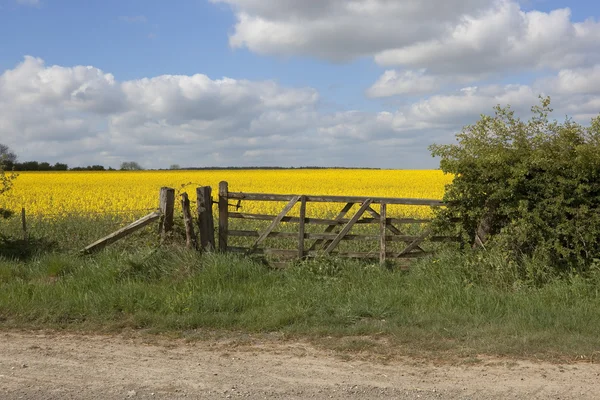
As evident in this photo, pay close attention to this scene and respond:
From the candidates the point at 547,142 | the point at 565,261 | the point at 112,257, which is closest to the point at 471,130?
the point at 547,142

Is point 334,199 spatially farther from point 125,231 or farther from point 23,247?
point 23,247

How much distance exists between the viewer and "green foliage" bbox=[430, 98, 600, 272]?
32.8 feet

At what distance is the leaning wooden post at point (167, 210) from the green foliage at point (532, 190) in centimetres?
521

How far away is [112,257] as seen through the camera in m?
11.1

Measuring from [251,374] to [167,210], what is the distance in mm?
5923

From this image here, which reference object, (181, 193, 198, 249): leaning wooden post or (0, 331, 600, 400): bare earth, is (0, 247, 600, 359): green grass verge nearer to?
(181, 193, 198, 249): leaning wooden post

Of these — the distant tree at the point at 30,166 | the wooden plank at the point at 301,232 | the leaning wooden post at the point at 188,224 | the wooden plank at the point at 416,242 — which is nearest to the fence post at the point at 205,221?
the leaning wooden post at the point at 188,224

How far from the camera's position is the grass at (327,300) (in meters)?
7.38

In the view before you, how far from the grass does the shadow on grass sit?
0.62 m

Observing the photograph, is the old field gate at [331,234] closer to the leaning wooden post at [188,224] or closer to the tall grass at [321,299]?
the tall grass at [321,299]

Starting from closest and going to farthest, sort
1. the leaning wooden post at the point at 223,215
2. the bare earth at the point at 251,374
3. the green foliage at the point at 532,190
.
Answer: the bare earth at the point at 251,374 < the green foliage at the point at 532,190 < the leaning wooden post at the point at 223,215

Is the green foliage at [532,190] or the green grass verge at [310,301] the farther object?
the green foliage at [532,190]

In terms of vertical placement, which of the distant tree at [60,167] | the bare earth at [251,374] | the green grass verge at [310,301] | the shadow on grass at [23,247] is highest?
the distant tree at [60,167]

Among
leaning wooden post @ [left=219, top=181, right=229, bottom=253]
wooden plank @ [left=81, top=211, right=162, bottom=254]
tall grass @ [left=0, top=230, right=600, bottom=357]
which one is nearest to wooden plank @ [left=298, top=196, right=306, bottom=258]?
tall grass @ [left=0, top=230, right=600, bottom=357]
